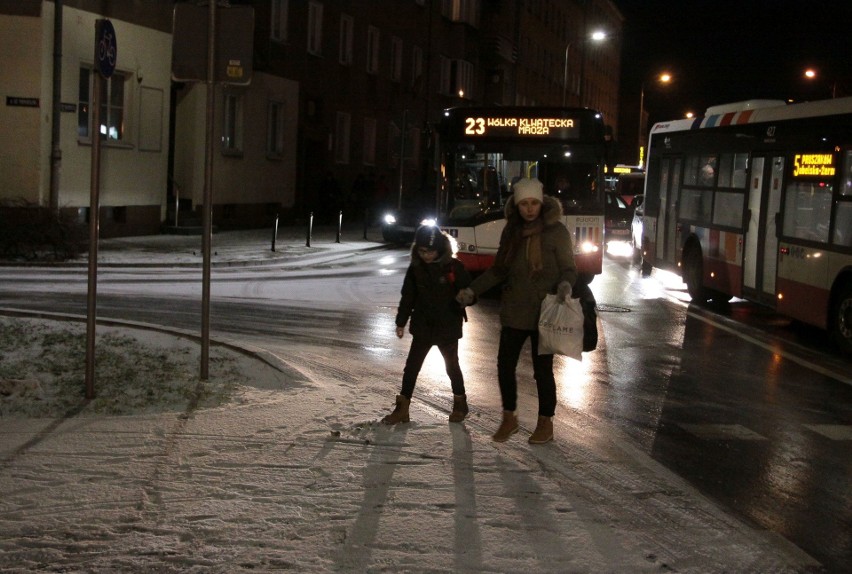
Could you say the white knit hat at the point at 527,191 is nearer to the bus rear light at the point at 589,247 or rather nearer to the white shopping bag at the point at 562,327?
the white shopping bag at the point at 562,327

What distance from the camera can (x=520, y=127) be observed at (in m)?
19.0

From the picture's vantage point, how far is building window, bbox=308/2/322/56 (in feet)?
126

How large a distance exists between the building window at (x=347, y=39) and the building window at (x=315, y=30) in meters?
2.42

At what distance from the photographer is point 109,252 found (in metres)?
23.4

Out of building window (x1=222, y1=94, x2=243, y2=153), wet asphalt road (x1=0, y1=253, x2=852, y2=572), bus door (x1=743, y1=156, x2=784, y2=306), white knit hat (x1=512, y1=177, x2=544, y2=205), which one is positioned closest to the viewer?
wet asphalt road (x1=0, y1=253, x2=852, y2=572)

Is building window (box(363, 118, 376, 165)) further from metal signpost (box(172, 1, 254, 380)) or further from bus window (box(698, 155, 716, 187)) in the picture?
metal signpost (box(172, 1, 254, 380))

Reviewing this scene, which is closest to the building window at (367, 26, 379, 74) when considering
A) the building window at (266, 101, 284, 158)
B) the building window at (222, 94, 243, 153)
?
the building window at (266, 101, 284, 158)

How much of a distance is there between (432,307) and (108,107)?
20570 mm

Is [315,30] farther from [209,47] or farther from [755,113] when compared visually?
[209,47]

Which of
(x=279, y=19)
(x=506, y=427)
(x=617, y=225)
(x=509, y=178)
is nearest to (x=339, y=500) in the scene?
(x=506, y=427)

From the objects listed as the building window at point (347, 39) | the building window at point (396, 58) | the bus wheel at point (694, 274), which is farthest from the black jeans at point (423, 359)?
the building window at point (396, 58)

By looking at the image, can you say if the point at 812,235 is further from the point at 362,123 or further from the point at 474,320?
the point at 362,123

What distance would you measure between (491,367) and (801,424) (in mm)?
3192

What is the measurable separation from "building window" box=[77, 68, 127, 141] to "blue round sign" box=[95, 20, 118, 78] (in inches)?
726
